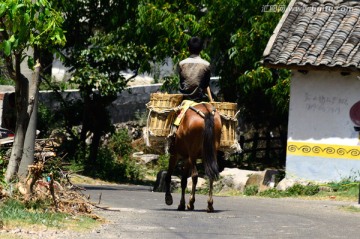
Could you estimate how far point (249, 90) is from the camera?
95.8 ft

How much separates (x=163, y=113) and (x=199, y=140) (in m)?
1.11

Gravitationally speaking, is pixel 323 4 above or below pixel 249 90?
above

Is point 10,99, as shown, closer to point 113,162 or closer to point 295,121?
point 113,162

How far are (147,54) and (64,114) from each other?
379cm

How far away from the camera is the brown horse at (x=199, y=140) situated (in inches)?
661

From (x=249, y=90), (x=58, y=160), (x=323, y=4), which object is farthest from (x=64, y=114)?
(x=58, y=160)

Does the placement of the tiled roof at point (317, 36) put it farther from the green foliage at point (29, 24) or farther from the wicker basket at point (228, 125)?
the green foliage at point (29, 24)

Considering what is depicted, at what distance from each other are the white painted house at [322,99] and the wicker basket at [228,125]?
5.84 metres

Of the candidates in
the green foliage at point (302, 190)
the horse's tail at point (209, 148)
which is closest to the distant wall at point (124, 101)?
the green foliage at point (302, 190)

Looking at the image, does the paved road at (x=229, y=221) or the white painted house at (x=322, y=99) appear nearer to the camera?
the paved road at (x=229, y=221)

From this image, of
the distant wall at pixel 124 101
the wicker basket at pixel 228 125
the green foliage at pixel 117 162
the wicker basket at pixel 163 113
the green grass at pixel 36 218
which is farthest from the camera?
the distant wall at pixel 124 101

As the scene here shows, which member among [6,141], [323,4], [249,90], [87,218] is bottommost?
[87,218]

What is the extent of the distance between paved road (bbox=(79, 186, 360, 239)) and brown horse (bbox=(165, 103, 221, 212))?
1.99ft

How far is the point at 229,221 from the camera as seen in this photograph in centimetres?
1512
